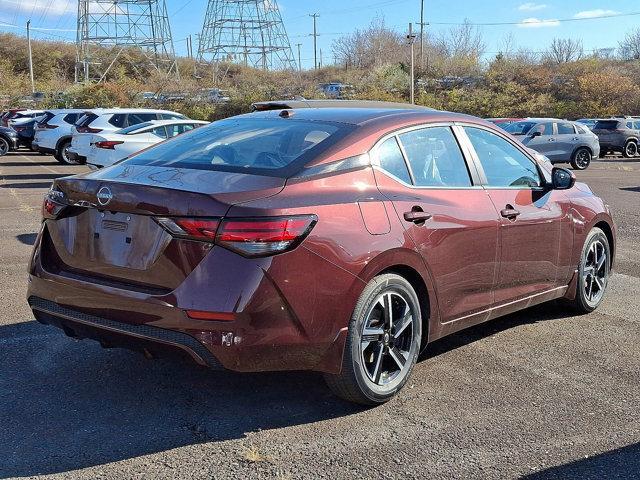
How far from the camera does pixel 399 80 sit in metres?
50.8

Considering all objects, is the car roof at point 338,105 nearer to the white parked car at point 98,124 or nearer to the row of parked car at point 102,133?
the row of parked car at point 102,133

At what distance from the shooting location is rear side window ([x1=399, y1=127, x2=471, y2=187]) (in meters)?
4.40

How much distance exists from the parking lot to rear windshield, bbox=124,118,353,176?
1334mm

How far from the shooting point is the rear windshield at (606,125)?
30.3 m

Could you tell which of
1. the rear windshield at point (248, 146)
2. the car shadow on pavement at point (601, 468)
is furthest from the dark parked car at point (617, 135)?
the car shadow on pavement at point (601, 468)

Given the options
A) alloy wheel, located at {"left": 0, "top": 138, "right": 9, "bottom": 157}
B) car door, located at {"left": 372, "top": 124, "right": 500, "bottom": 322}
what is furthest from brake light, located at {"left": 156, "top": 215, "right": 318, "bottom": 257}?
alloy wheel, located at {"left": 0, "top": 138, "right": 9, "bottom": 157}

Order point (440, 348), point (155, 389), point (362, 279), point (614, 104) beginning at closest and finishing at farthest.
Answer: point (362, 279) < point (155, 389) < point (440, 348) < point (614, 104)

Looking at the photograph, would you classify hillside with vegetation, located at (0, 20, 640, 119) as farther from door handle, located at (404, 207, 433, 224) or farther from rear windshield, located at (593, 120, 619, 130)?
door handle, located at (404, 207, 433, 224)

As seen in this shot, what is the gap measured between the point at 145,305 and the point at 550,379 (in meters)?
2.59

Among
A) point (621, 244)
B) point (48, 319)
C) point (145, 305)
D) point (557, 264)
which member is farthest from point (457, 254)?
point (621, 244)

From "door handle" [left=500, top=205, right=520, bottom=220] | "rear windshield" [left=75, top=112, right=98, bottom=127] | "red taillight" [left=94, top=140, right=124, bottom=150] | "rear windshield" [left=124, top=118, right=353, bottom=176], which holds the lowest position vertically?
"red taillight" [left=94, top=140, right=124, bottom=150]

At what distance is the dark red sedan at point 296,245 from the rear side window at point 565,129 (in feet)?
69.3

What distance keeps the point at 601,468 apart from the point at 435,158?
2097 mm

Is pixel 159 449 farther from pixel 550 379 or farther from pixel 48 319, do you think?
pixel 550 379
